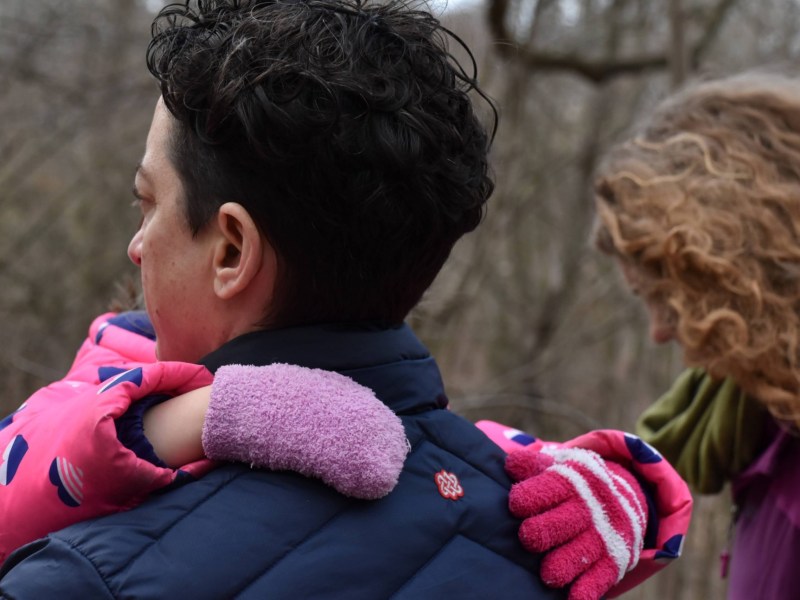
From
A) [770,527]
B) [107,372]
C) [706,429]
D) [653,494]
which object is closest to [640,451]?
[653,494]

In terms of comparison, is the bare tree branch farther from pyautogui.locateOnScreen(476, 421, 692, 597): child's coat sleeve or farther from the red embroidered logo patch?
the red embroidered logo patch

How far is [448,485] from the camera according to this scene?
1.20m

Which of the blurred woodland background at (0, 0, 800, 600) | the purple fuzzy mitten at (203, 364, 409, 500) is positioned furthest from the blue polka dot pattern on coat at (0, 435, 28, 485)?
the blurred woodland background at (0, 0, 800, 600)

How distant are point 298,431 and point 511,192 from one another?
4.33 meters

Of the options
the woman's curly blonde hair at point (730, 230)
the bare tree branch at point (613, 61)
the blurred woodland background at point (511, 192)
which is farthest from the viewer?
the bare tree branch at point (613, 61)

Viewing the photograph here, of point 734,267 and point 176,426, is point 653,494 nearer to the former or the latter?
point 176,426

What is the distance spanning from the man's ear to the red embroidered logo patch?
345mm

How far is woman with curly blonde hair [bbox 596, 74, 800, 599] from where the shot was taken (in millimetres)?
2029

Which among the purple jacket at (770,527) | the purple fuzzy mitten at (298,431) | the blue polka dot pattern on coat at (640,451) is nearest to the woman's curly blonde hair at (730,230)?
the purple jacket at (770,527)

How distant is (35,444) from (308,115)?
0.50 meters

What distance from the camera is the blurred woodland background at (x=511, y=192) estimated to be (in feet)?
15.1

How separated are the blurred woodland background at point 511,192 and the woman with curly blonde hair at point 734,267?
49.1 inches

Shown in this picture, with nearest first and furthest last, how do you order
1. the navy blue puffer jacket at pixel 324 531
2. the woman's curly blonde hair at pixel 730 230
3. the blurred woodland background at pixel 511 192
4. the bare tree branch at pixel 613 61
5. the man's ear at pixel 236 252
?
1. the navy blue puffer jacket at pixel 324 531
2. the man's ear at pixel 236 252
3. the woman's curly blonde hair at pixel 730 230
4. the blurred woodland background at pixel 511 192
5. the bare tree branch at pixel 613 61

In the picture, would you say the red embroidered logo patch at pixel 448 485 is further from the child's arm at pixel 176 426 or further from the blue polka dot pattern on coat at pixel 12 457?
the blue polka dot pattern on coat at pixel 12 457
